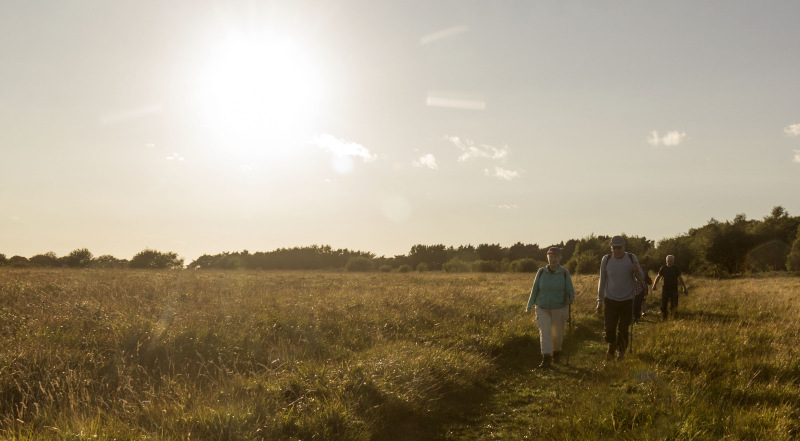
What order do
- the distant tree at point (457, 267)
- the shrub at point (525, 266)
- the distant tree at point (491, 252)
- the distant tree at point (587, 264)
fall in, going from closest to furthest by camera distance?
the distant tree at point (587, 264), the shrub at point (525, 266), the distant tree at point (457, 267), the distant tree at point (491, 252)

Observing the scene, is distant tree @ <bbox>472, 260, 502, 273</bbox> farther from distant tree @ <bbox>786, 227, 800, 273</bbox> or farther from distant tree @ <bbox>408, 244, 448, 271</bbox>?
distant tree @ <bbox>786, 227, 800, 273</bbox>

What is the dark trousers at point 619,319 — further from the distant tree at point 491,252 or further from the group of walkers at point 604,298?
the distant tree at point 491,252

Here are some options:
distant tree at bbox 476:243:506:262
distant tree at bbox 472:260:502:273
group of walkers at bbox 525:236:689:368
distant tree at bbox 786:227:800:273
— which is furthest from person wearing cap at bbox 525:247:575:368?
distant tree at bbox 476:243:506:262

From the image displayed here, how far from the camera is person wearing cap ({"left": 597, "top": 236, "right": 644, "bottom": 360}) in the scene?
8617 millimetres

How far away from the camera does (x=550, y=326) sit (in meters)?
8.95

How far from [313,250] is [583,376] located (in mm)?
80886

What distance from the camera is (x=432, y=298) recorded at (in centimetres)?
1452

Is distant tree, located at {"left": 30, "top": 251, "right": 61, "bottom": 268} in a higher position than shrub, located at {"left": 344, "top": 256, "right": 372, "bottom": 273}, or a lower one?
higher

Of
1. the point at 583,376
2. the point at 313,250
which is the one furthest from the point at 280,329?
the point at 313,250

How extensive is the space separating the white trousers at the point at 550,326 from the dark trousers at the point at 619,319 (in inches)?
31.9

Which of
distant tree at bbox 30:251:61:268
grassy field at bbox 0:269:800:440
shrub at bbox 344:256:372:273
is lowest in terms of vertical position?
grassy field at bbox 0:269:800:440

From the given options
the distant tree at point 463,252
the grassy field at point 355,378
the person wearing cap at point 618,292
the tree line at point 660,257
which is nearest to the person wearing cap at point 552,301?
the grassy field at point 355,378

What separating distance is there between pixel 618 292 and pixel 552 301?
50.0 inches

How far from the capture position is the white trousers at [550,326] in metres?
8.76
